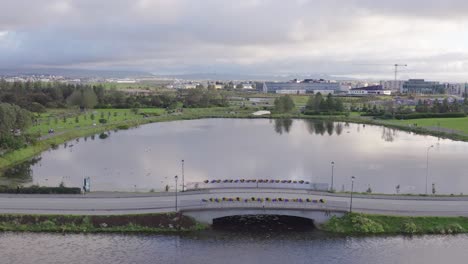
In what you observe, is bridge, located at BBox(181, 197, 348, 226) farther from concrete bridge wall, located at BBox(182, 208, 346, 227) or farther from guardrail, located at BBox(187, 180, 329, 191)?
guardrail, located at BBox(187, 180, 329, 191)

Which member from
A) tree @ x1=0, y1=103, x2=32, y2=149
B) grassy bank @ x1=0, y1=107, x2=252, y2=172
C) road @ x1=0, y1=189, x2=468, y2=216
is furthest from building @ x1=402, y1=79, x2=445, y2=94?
road @ x1=0, y1=189, x2=468, y2=216

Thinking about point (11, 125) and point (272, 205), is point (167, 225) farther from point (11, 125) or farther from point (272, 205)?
point (11, 125)

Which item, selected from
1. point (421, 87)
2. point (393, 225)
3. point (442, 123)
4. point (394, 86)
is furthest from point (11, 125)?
point (394, 86)

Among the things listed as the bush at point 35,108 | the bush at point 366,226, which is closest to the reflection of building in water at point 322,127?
the bush at point 366,226

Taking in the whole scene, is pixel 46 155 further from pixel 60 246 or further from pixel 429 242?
A: pixel 429 242

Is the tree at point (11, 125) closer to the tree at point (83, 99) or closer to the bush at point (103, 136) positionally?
the bush at point (103, 136)
